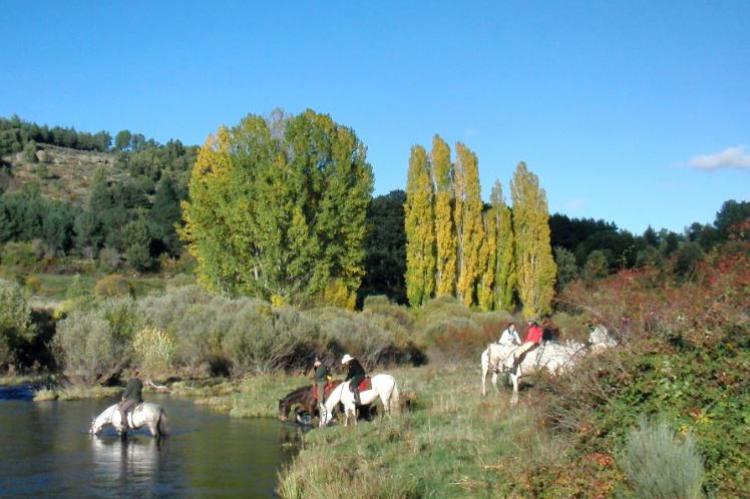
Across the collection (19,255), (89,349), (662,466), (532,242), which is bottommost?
(662,466)

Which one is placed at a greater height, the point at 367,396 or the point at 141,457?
the point at 367,396

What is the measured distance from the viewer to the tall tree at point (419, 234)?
190 feet

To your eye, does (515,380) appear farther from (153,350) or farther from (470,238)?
(470,238)

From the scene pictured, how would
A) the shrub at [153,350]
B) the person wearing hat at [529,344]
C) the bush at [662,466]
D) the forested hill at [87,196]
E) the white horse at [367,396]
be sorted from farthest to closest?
1. the forested hill at [87,196]
2. the shrub at [153,350]
3. the person wearing hat at [529,344]
4. the white horse at [367,396]
5. the bush at [662,466]

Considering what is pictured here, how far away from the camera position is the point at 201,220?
51094mm

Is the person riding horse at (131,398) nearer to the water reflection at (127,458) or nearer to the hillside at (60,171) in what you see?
the water reflection at (127,458)

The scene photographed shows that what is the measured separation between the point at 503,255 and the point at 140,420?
4226 centimetres

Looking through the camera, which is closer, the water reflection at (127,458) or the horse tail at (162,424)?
the water reflection at (127,458)

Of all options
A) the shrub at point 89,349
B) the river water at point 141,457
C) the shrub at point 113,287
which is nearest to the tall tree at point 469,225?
the shrub at point 113,287

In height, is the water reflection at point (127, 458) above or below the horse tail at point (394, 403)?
below

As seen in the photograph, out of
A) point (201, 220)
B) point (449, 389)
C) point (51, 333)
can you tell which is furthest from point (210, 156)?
point (449, 389)

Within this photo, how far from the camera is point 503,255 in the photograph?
197ft

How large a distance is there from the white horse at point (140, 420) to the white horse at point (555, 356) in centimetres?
805

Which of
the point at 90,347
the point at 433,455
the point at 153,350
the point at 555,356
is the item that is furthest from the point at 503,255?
the point at 433,455
